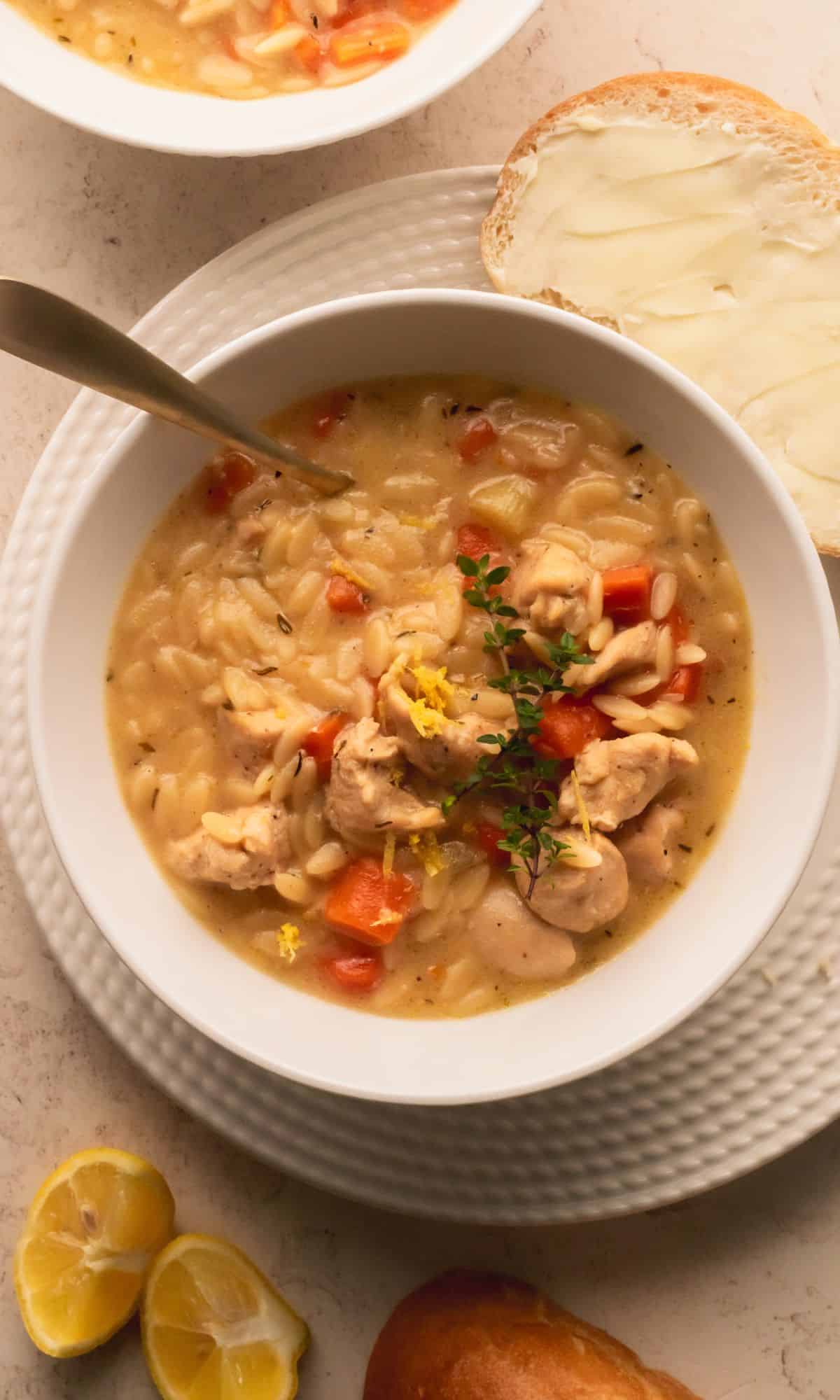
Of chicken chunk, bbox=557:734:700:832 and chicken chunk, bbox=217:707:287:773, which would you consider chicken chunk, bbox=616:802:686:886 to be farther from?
chicken chunk, bbox=217:707:287:773

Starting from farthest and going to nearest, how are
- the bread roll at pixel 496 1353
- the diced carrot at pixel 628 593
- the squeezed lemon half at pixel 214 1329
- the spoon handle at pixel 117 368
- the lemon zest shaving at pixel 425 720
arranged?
1. the squeezed lemon half at pixel 214 1329
2. the bread roll at pixel 496 1353
3. the diced carrot at pixel 628 593
4. the lemon zest shaving at pixel 425 720
5. the spoon handle at pixel 117 368

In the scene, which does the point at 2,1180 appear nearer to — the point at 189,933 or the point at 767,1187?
the point at 189,933

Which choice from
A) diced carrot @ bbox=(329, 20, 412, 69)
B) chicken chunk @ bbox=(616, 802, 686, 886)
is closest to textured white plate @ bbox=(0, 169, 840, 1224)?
chicken chunk @ bbox=(616, 802, 686, 886)

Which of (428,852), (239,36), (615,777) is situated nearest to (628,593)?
(615,777)

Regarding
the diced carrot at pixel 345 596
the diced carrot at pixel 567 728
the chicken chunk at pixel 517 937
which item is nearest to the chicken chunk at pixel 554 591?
the diced carrot at pixel 567 728

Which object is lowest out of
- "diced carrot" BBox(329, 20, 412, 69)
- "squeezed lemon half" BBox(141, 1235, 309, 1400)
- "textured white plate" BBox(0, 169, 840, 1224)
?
"squeezed lemon half" BBox(141, 1235, 309, 1400)

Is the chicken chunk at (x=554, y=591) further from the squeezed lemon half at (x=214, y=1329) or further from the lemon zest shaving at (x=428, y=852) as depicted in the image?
the squeezed lemon half at (x=214, y=1329)

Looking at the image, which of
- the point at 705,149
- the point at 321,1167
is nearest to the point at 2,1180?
the point at 321,1167
